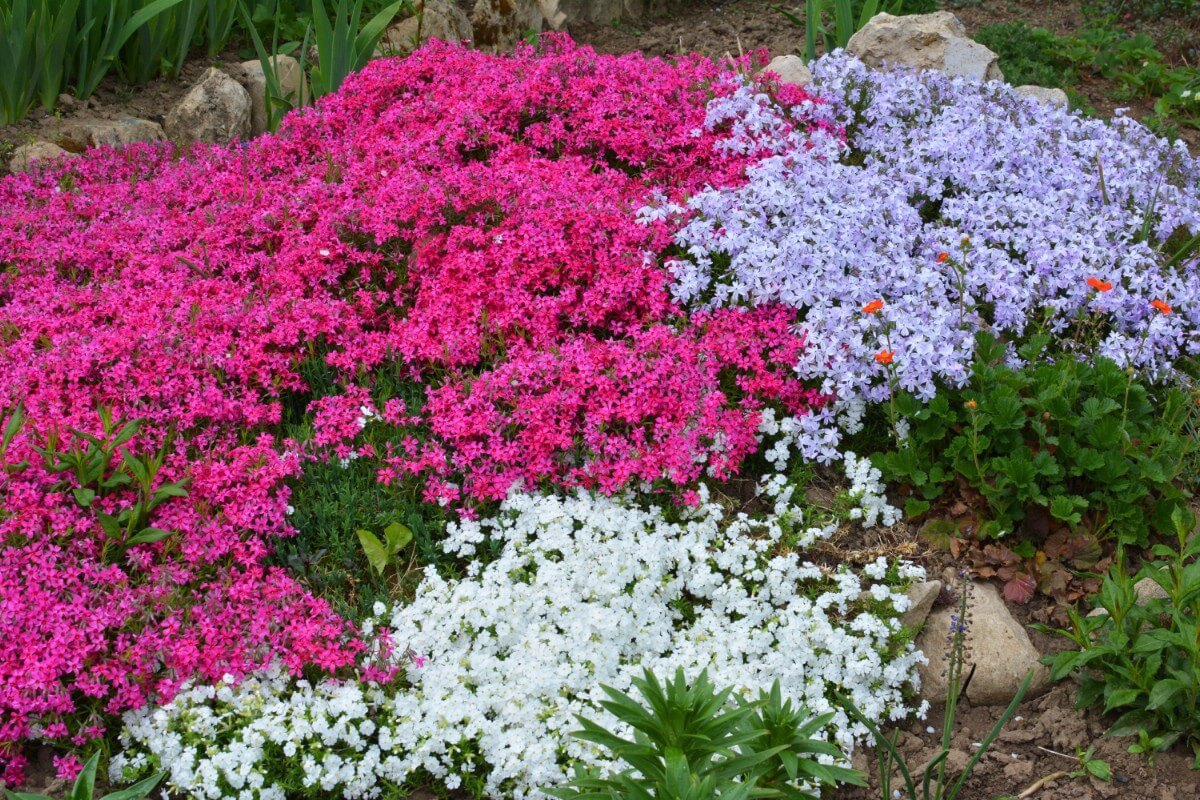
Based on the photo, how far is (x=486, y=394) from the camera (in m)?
4.38

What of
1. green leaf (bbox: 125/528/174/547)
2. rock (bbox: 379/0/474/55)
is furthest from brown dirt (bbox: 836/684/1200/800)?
rock (bbox: 379/0/474/55)

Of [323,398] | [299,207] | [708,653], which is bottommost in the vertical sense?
[708,653]

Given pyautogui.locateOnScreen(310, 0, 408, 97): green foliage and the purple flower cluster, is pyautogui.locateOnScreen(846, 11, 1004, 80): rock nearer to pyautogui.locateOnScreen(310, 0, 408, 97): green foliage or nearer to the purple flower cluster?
the purple flower cluster

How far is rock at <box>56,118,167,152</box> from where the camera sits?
7070mm

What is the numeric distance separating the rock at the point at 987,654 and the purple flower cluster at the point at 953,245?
92cm

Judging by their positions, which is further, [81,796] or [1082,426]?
[1082,426]

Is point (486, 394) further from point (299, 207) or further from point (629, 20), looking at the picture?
point (629, 20)

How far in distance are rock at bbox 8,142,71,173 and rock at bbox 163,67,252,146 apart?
0.74 m

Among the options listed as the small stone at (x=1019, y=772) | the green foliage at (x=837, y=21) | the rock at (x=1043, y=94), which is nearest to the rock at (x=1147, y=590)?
the small stone at (x=1019, y=772)

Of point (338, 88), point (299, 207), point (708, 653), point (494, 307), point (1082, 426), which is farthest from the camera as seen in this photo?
point (338, 88)

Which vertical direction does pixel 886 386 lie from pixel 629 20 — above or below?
below

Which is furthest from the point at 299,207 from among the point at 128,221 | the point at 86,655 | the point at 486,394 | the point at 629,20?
the point at 629,20

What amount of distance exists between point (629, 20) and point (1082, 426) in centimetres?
742

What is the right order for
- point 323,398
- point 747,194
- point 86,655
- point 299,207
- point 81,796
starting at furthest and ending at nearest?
point 299,207, point 747,194, point 323,398, point 86,655, point 81,796
